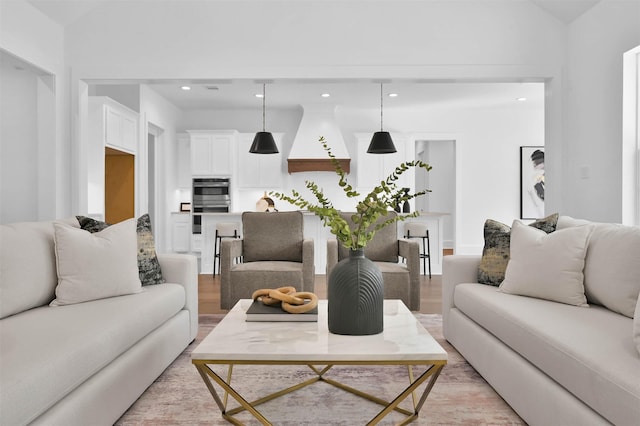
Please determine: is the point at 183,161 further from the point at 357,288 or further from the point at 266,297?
the point at 357,288

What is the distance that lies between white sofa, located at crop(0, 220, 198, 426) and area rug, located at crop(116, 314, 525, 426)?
11cm

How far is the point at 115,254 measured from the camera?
2.62 m

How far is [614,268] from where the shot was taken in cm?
223

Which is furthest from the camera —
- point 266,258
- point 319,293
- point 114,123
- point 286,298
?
point 114,123

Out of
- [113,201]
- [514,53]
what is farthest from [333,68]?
[113,201]

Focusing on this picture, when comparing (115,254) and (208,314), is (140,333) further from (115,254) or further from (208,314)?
(208,314)

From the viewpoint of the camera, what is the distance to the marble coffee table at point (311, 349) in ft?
5.57

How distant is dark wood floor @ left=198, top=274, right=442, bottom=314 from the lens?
14.5 ft

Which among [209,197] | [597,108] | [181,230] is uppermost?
[597,108]

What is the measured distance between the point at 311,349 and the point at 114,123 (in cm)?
551

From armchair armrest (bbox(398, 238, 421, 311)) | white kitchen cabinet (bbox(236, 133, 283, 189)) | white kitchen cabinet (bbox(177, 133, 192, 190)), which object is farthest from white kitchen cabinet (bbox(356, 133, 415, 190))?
armchair armrest (bbox(398, 238, 421, 311))

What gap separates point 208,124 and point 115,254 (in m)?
6.89

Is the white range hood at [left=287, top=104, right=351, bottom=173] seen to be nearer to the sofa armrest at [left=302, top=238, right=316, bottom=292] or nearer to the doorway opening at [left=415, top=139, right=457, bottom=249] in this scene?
the doorway opening at [left=415, top=139, right=457, bottom=249]

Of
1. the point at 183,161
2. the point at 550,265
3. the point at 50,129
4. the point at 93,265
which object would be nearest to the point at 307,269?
the point at 93,265
